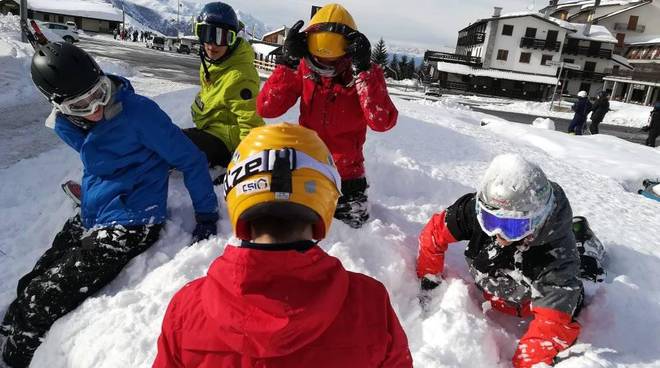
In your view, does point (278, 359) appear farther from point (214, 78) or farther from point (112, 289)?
point (214, 78)

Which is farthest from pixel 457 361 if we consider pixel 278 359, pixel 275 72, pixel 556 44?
pixel 556 44

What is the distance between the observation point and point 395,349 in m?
1.50

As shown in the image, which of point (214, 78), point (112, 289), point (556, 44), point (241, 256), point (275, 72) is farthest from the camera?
point (556, 44)

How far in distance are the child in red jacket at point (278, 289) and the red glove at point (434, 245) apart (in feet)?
5.03

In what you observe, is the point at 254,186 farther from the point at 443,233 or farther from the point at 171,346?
the point at 443,233

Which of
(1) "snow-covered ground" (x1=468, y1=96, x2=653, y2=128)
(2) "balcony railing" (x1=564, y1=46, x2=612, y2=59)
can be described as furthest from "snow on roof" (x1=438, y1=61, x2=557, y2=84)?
(1) "snow-covered ground" (x1=468, y1=96, x2=653, y2=128)

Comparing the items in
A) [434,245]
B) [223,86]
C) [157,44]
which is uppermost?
[157,44]

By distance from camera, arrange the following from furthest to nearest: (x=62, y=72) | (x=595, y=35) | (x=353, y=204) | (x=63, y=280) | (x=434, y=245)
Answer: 1. (x=595, y=35)
2. (x=353, y=204)
3. (x=434, y=245)
4. (x=63, y=280)
5. (x=62, y=72)

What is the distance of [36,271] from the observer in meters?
2.79

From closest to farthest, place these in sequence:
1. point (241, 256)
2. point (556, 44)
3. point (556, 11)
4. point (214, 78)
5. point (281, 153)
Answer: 1. point (241, 256)
2. point (281, 153)
3. point (214, 78)
4. point (556, 44)
5. point (556, 11)

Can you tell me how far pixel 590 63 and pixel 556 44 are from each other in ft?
14.6

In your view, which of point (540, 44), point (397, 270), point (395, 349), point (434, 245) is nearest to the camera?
point (395, 349)

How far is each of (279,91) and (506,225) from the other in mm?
1844

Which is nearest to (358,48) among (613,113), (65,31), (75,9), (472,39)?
(613,113)
